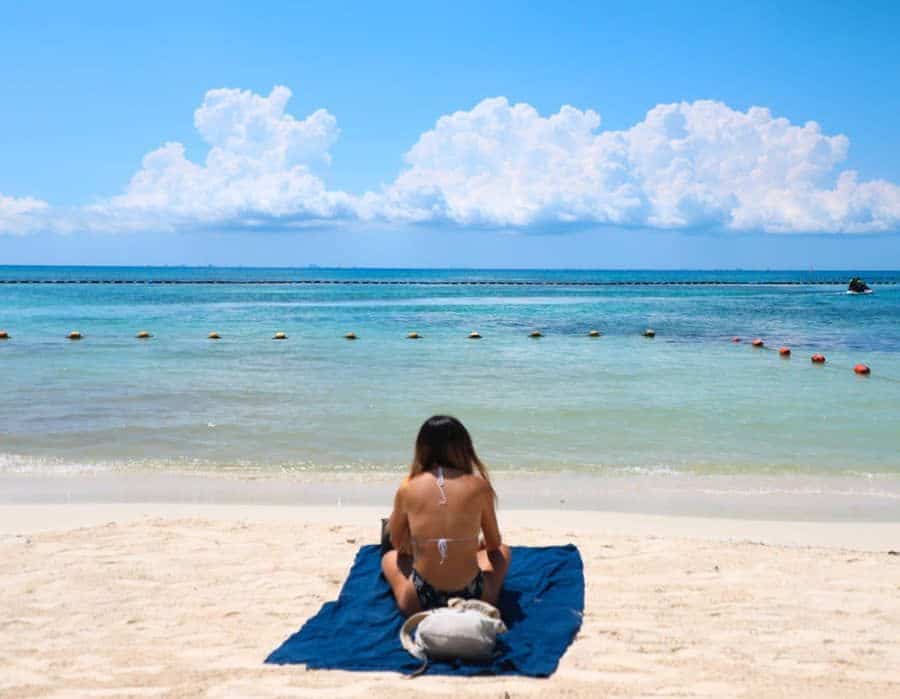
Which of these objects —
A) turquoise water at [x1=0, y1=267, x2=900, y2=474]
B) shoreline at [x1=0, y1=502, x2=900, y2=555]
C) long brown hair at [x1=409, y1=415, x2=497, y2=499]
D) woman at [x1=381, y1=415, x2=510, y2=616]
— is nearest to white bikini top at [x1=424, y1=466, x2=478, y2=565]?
woman at [x1=381, y1=415, x2=510, y2=616]

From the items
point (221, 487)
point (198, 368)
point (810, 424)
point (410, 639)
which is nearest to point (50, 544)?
point (221, 487)

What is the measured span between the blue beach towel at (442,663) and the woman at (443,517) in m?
0.23

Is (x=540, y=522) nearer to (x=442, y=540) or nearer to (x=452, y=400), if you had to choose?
(x=442, y=540)

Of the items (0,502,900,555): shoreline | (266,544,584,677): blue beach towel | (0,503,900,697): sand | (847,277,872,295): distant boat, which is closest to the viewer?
(0,503,900,697): sand

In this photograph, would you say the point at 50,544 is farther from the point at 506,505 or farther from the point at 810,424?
the point at 810,424

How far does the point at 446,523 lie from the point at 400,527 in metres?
0.37

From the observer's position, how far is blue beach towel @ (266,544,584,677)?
4.59m

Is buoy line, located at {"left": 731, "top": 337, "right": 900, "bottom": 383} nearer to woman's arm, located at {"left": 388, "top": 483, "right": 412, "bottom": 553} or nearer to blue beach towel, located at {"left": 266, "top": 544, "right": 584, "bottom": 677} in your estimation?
blue beach towel, located at {"left": 266, "top": 544, "right": 584, "bottom": 677}

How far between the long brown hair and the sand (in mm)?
1216

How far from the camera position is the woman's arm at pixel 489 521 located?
5212 mm

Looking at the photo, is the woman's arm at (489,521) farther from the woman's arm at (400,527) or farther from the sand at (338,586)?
the sand at (338,586)

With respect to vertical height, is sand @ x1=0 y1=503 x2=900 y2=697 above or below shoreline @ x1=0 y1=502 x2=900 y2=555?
above

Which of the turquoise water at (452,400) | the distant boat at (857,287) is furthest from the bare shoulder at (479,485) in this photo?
the distant boat at (857,287)

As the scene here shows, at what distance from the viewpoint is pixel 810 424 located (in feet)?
43.9
